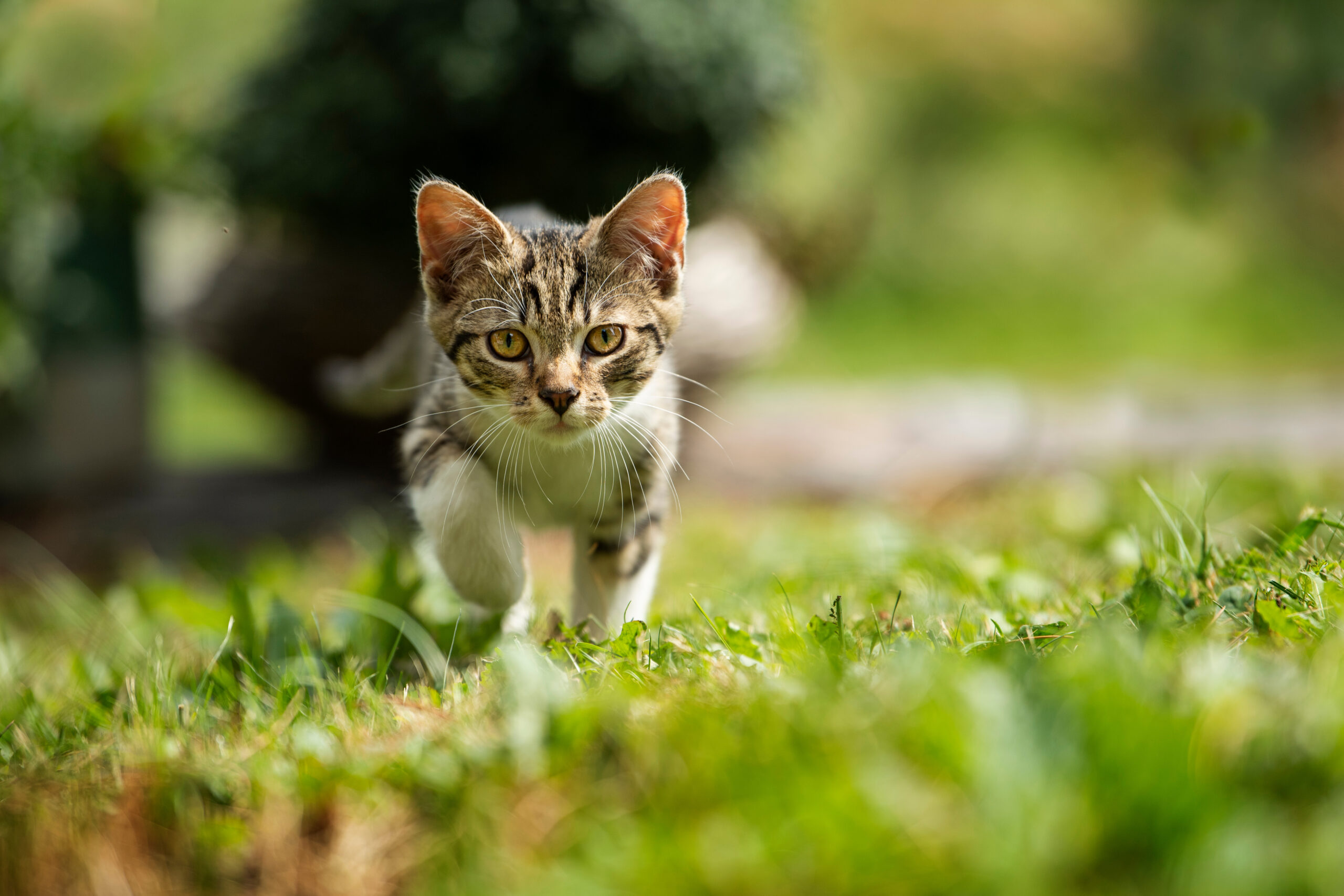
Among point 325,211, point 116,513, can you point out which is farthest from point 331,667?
point 116,513

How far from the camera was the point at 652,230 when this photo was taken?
214 centimetres

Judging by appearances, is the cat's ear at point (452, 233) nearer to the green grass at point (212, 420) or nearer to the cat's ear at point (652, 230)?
the cat's ear at point (652, 230)

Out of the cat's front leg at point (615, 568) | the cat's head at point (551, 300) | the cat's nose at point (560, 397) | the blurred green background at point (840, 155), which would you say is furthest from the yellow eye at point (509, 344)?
the blurred green background at point (840, 155)

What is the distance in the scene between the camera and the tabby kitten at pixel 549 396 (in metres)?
1.98

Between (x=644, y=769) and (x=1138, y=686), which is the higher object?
(x=1138, y=686)

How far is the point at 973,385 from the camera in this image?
19.5 feet

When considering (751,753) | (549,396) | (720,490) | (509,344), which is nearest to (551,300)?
→ (509,344)

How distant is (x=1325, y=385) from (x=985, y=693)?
636 centimetres

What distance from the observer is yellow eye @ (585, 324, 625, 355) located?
2100 mm

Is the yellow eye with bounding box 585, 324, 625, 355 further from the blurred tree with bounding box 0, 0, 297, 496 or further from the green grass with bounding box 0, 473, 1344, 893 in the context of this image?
the blurred tree with bounding box 0, 0, 297, 496

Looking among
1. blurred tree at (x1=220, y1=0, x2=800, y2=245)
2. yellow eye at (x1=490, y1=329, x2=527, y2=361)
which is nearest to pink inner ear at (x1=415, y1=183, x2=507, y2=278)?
yellow eye at (x1=490, y1=329, x2=527, y2=361)

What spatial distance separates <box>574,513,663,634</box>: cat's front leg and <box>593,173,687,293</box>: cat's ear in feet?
1.81

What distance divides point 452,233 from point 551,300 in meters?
0.26

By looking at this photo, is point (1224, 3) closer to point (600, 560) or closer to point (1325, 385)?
point (1325, 385)
